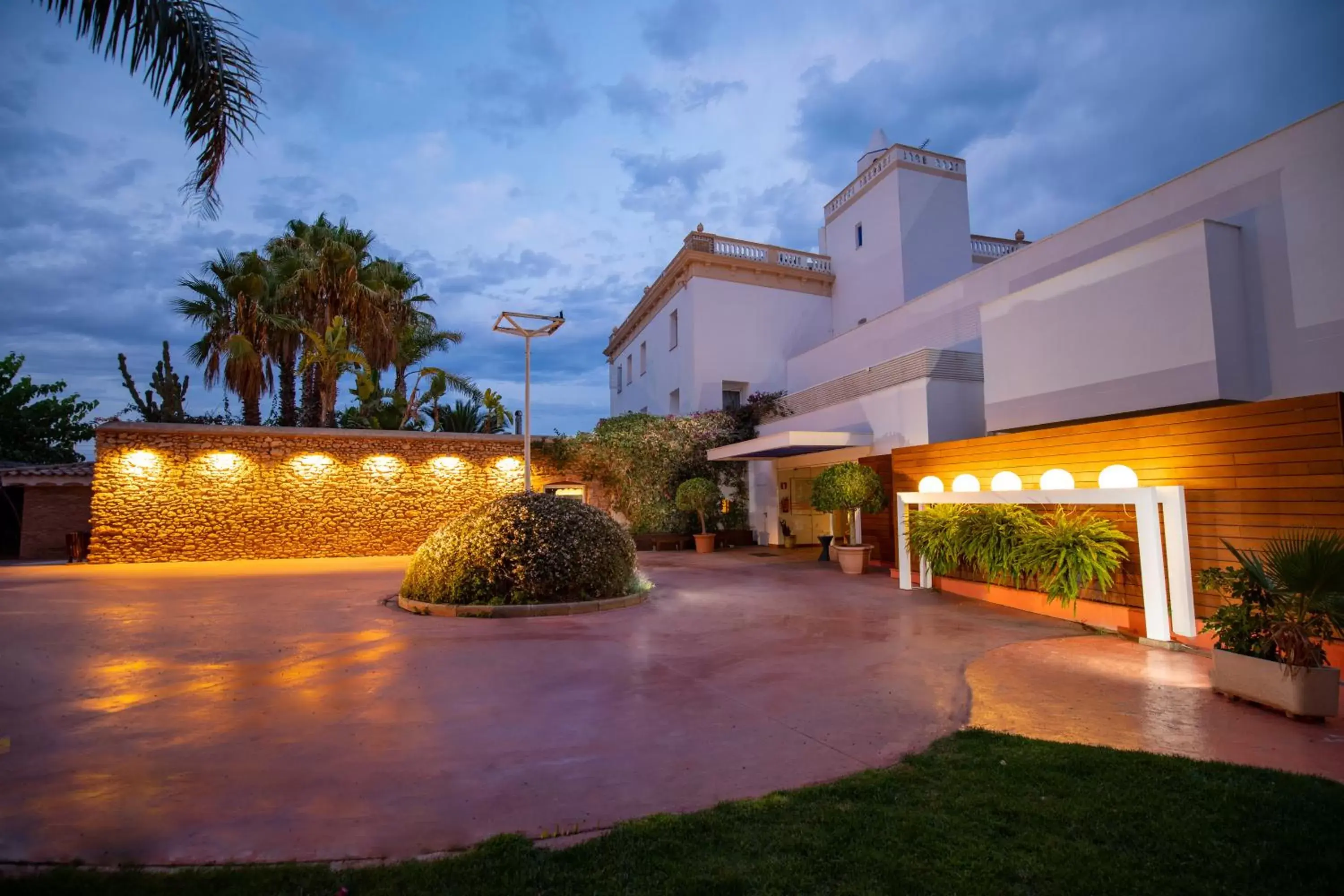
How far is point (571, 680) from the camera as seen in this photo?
16.3 feet

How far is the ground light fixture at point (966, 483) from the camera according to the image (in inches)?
359

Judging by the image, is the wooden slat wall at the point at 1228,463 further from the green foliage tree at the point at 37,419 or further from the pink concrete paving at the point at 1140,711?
the green foliage tree at the point at 37,419

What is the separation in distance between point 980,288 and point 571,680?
13.3 metres

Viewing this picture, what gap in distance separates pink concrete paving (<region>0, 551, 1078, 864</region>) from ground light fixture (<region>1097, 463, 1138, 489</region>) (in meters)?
1.70

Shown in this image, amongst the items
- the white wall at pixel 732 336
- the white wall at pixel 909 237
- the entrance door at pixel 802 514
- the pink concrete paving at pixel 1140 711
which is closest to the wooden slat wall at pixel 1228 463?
the pink concrete paving at pixel 1140 711

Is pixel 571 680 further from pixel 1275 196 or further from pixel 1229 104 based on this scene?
pixel 1229 104

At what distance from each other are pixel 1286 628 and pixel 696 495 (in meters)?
12.7

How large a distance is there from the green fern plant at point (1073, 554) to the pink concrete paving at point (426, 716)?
21.7 inches

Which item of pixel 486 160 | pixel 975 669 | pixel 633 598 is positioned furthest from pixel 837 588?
pixel 486 160

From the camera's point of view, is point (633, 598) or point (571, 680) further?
point (633, 598)

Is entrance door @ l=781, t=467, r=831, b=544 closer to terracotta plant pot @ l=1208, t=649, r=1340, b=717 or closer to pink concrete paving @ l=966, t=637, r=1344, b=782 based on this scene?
pink concrete paving @ l=966, t=637, r=1344, b=782

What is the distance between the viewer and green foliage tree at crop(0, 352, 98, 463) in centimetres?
2384

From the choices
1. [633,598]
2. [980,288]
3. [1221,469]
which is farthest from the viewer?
[980,288]

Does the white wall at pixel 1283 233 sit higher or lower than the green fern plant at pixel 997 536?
higher
